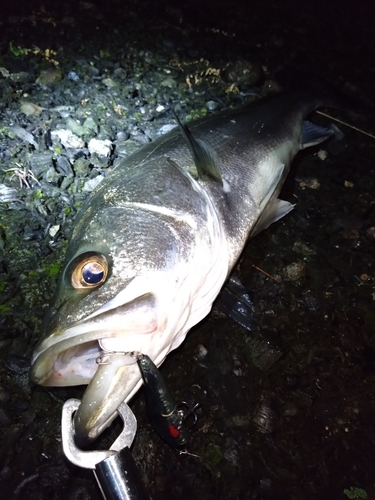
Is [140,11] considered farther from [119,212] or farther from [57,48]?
[119,212]

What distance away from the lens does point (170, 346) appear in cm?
198

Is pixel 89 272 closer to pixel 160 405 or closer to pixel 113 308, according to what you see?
pixel 113 308

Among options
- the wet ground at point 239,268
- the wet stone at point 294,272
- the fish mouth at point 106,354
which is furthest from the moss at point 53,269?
the wet stone at point 294,272

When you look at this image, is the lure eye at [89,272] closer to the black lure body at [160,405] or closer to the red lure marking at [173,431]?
the black lure body at [160,405]

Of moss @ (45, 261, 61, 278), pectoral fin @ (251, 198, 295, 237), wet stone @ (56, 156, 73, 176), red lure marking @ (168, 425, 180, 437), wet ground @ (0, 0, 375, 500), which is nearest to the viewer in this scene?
red lure marking @ (168, 425, 180, 437)

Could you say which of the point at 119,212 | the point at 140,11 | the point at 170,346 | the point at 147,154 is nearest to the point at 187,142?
the point at 147,154

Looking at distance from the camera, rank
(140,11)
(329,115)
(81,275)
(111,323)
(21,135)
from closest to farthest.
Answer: (111,323) < (81,275) < (21,135) < (329,115) < (140,11)

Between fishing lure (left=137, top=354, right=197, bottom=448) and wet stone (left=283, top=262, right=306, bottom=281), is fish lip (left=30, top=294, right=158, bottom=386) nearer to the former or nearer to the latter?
fishing lure (left=137, top=354, right=197, bottom=448)

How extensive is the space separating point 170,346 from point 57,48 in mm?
3252

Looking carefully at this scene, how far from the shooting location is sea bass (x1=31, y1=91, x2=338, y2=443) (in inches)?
65.3

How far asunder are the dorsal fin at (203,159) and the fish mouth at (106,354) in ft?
3.01

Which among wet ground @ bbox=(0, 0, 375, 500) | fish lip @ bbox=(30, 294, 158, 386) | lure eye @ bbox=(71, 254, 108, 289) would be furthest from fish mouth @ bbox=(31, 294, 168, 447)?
wet ground @ bbox=(0, 0, 375, 500)

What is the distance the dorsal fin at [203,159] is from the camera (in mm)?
2334

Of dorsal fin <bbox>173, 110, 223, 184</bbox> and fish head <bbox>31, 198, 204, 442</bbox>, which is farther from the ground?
dorsal fin <bbox>173, 110, 223, 184</bbox>
